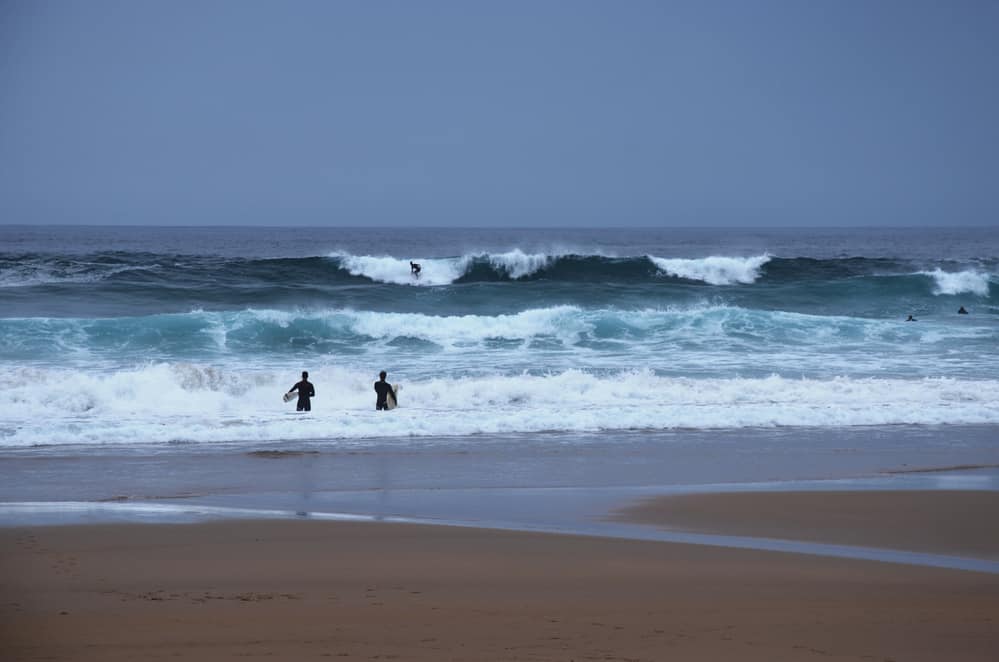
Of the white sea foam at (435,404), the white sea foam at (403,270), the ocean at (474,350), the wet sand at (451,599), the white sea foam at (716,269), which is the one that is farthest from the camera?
the white sea foam at (716,269)

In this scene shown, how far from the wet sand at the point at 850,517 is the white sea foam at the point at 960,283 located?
25.1 m

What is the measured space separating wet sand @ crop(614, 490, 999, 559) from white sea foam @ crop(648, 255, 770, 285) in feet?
89.6

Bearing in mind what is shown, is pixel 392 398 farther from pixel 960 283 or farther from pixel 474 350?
pixel 960 283

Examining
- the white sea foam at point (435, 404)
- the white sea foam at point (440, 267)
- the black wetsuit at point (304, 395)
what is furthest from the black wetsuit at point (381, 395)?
the white sea foam at point (440, 267)

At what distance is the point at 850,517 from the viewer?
8367mm

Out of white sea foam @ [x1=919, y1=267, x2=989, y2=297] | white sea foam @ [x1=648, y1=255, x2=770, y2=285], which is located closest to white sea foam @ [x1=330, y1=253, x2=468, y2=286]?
white sea foam @ [x1=648, y1=255, x2=770, y2=285]

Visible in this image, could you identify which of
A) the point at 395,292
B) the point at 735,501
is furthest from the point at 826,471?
the point at 395,292

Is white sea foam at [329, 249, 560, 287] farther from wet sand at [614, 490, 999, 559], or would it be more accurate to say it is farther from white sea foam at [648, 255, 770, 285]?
wet sand at [614, 490, 999, 559]

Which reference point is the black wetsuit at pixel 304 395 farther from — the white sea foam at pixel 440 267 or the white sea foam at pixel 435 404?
the white sea foam at pixel 440 267

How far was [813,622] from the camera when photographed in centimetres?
566

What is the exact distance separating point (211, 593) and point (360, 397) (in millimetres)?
9915

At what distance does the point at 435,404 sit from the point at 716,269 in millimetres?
24157

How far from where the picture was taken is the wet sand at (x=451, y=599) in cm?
520

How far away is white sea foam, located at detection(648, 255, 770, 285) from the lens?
3653cm
